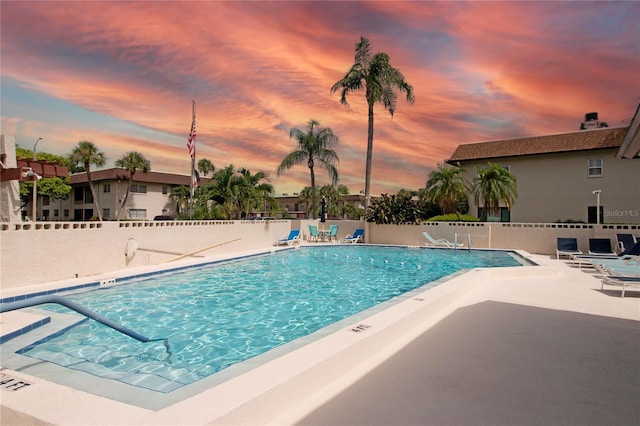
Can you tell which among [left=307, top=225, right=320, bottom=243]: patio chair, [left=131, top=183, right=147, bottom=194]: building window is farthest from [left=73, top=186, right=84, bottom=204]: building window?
[left=307, top=225, right=320, bottom=243]: patio chair

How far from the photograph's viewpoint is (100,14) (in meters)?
10.9

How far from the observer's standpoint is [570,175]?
24219mm

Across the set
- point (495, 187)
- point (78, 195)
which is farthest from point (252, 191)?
point (78, 195)

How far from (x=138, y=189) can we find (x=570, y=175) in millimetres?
38386

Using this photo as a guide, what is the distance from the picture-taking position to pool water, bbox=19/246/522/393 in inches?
183

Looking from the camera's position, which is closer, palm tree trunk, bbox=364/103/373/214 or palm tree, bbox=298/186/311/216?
palm tree trunk, bbox=364/103/373/214

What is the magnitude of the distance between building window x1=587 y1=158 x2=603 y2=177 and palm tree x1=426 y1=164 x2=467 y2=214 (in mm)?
Result: 7548

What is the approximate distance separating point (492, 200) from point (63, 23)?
20647 millimetres

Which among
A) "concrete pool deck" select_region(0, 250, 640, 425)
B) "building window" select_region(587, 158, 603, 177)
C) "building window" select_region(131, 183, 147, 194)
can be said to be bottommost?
"concrete pool deck" select_region(0, 250, 640, 425)

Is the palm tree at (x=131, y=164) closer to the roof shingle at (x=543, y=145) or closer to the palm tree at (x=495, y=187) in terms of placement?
the roof shingle at (x=543, y=145)

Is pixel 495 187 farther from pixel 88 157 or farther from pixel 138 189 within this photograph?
pixel 88 157

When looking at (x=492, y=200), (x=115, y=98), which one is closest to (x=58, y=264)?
(x=115, y=98)

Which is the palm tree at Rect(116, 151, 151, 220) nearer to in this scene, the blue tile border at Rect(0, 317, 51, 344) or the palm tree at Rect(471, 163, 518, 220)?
the palm tree at Rect(471, 163, 518, 220)

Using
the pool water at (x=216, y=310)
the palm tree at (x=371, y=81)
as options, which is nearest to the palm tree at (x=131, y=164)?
the palm tree at (x=371, y=81)
